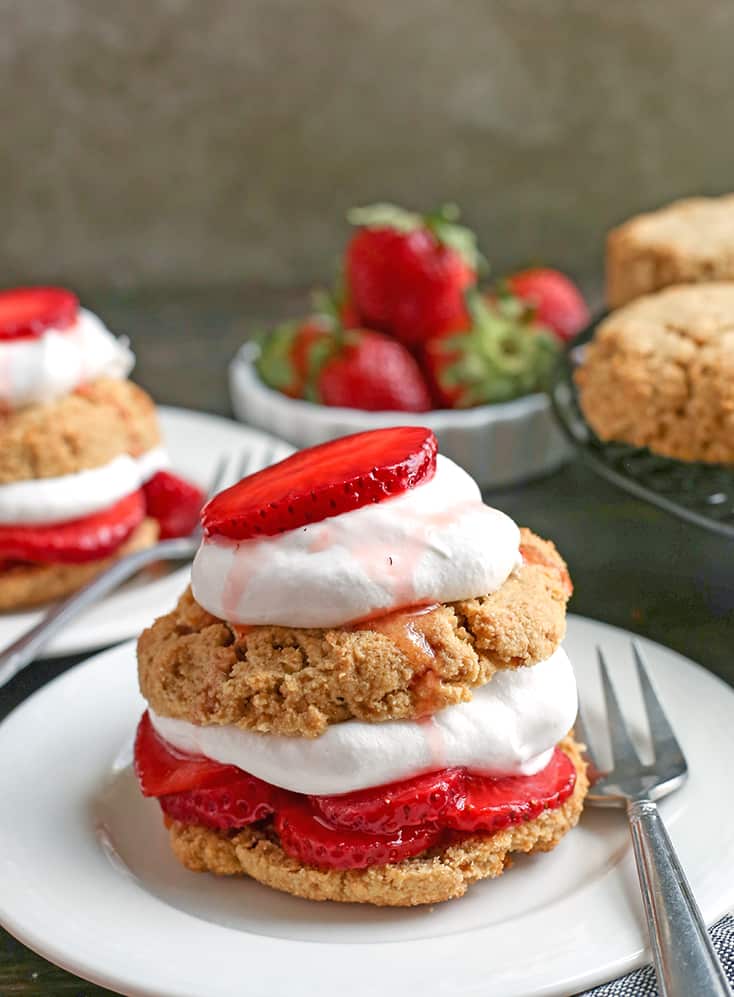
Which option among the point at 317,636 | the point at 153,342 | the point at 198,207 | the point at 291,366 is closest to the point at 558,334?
the point at 291,366

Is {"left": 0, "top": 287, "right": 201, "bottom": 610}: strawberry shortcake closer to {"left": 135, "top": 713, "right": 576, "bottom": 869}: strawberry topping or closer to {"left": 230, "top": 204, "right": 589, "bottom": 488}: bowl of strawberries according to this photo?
{"left": 230, "top": 204, "right": 589, "bottom": 488}: bowl of strawberries

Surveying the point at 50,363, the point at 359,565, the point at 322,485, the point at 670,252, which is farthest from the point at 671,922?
the point at 670,252

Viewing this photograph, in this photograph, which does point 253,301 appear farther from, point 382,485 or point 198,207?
point 382,485

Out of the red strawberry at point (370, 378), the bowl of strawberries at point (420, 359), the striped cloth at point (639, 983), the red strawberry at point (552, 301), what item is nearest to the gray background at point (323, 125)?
the red strawberry at point (552, 301)

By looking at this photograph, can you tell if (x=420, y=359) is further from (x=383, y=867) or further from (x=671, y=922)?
(x=671, y=922)

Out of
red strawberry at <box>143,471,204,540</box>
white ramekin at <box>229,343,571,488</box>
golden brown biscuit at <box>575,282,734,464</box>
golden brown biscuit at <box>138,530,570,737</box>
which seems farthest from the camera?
white ramekin at <box>229,343,571,488</box>

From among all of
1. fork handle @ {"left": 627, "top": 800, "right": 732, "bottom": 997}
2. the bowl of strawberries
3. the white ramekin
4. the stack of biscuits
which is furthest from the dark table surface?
fork handle @ {"left": 627, "top": 800, "right": 732, "bottom": 997}
